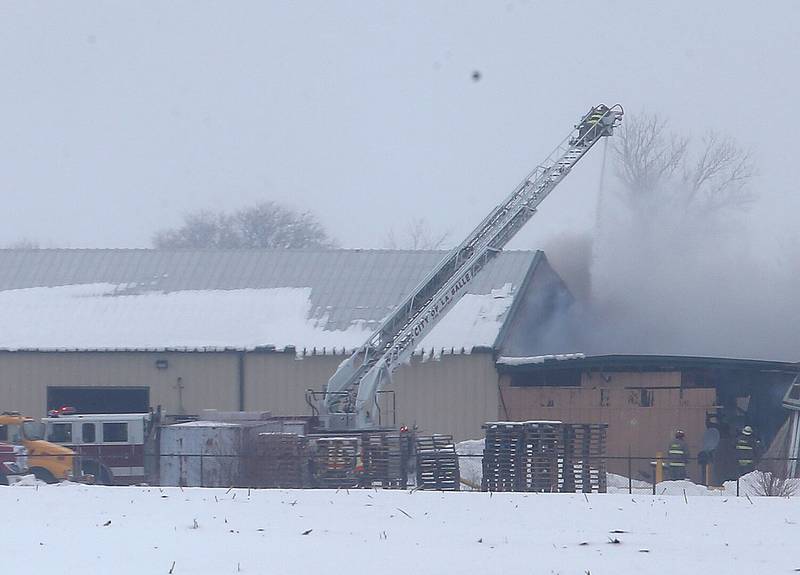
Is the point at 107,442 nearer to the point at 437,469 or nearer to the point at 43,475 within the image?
the point at 43,475

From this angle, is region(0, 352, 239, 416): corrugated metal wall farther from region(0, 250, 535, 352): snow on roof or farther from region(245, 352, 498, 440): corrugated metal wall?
region(245, 352, 498, 440): corrugated metal wall

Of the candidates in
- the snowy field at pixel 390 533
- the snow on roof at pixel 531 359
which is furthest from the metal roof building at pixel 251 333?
the snowy field at pixel 390 533

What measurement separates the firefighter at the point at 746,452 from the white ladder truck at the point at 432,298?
25.8 feet

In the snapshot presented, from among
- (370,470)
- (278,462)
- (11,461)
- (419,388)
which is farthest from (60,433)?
(419,388)

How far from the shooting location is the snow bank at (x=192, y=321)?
40.9 metres

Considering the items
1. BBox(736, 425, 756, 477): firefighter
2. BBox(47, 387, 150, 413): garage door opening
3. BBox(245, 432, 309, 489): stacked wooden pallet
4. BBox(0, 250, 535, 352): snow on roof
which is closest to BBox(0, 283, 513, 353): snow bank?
BBox(0, 250, 535, 352): snow on roof

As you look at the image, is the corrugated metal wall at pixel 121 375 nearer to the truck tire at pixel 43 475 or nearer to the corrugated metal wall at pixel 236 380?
the corrugated metal wall at pixel 236 380

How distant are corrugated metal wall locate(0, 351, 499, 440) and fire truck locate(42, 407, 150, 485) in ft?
27.6

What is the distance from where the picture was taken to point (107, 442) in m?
32.1

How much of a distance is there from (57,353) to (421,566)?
96.4 feet

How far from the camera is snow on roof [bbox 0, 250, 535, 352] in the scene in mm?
41281

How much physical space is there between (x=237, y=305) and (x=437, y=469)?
17.5 meters

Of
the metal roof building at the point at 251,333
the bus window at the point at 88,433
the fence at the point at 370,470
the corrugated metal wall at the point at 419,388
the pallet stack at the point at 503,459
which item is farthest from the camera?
the metal roof building at the point at 251,333

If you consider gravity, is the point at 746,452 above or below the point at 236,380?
below
